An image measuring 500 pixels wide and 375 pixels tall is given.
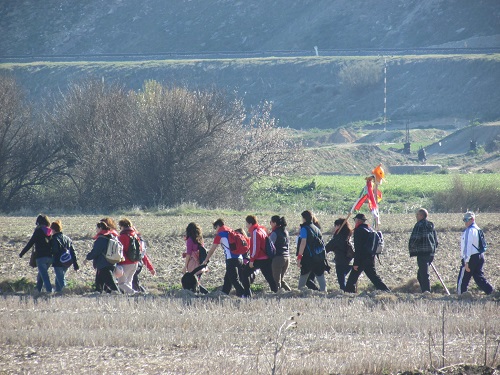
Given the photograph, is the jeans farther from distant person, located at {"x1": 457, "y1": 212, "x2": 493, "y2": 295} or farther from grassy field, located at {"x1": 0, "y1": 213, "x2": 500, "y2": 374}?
distant person, located at {"x1": 457, "y1": 212, "x2": 493, "y2": 295}

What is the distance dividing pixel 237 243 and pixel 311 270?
1656 millimetres

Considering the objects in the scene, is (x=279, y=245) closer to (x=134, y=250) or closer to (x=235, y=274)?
(x=235, y=274)

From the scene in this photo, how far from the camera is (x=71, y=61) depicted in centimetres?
9531

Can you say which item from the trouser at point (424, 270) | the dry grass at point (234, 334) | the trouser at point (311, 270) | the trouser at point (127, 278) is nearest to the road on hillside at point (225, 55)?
the trouser at point (424, 270)

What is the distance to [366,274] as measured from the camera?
52.3 ft

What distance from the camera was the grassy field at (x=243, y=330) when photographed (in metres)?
10.2

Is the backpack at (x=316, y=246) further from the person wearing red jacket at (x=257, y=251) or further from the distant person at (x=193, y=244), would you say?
the distant person at (x=193, y=244)

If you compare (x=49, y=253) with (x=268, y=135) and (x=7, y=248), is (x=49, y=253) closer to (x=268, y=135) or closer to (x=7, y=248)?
(x=7, y=248)

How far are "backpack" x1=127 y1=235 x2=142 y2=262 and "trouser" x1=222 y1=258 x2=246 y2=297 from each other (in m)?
1.55

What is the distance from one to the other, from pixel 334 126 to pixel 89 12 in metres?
50.7

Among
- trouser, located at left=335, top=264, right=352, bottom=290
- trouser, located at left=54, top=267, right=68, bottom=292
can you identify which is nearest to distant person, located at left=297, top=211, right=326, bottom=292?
trouser, located at left=335, top=264, right=352, bottom=290

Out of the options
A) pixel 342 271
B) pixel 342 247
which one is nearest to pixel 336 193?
pixel 342 271

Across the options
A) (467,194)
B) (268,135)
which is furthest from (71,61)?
(467,194)

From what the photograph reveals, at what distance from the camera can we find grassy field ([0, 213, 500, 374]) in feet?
33.6
